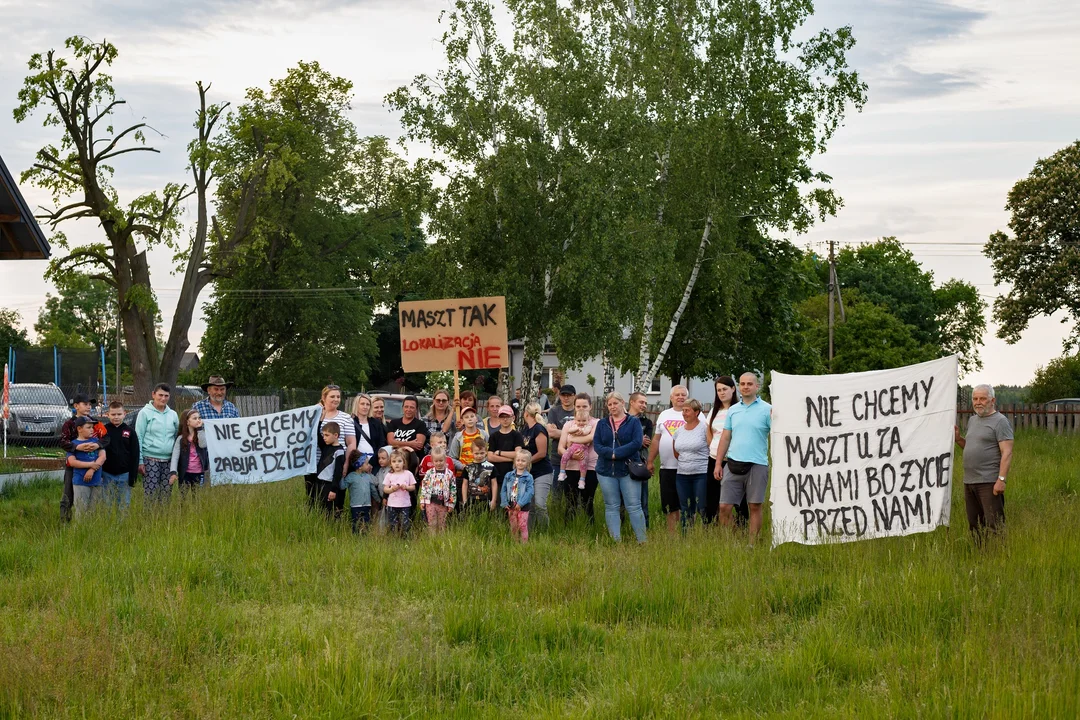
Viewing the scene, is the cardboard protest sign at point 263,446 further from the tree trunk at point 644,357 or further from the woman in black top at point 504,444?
the tree trunk at point 644,357

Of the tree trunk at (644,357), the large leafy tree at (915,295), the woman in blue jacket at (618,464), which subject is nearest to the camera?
the woman in blue jacket at (618,464)

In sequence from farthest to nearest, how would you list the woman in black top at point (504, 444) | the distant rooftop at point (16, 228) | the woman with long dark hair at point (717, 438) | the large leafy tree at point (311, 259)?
the large leafy tree at point (311, 259), the distant rooftop at point (16, 228), the woman in black top at point (504, 444), the woman with long dark hair at point (717, 438)

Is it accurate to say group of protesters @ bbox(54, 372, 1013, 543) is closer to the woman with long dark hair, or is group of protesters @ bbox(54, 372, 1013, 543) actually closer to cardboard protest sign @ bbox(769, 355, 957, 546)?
the woman with long dark hair

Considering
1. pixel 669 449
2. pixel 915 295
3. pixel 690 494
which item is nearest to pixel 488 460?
pixel 669 449

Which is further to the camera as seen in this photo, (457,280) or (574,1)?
(574,1)

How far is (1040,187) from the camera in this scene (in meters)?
50.2

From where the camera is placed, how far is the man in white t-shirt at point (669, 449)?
1373 cm

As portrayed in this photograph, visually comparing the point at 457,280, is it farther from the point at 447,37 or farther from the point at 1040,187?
the point at 1040,187

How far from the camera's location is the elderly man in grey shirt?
1146 centimetres

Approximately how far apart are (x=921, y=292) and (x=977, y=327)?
6.68 m

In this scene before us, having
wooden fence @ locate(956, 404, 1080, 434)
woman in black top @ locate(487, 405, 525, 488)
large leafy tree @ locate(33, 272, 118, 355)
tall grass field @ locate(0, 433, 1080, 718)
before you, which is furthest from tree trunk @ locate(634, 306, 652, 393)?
large leafy tree @ locate(33, 272, 118, 355)

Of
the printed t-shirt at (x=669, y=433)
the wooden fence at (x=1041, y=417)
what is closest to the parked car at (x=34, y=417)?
the printed t-shirt at (x=669, y=433)

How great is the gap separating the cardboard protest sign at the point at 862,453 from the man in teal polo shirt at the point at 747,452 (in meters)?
0.17

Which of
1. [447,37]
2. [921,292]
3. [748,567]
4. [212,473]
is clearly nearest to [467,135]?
[447,37]
